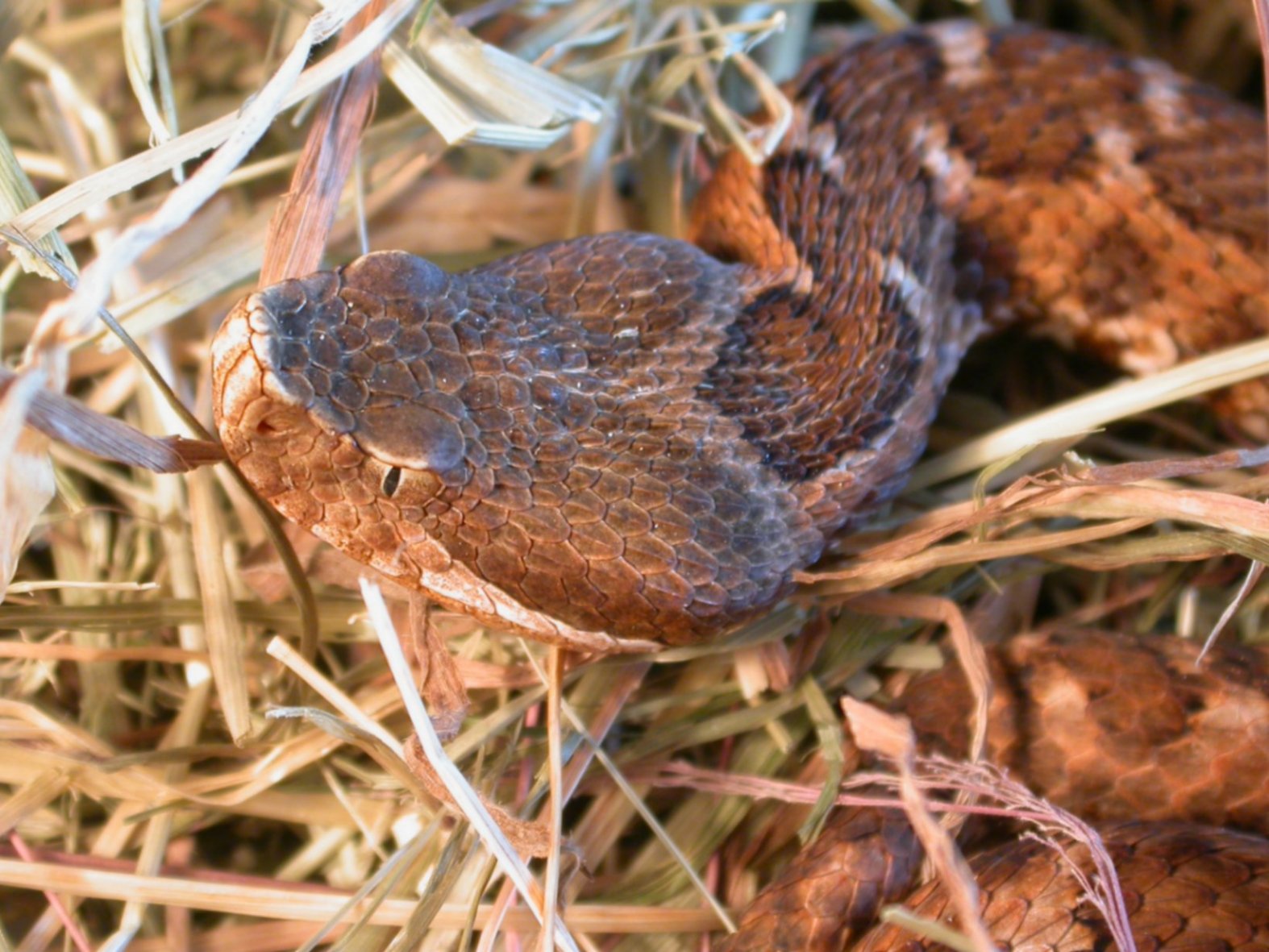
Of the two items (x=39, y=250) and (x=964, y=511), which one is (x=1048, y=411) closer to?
(x=964, y=511)

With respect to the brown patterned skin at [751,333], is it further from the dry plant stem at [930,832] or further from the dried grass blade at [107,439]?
the dry plant stem at [930,832]

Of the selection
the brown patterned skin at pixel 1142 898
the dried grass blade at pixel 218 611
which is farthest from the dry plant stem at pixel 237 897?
the brown patterned skin at pixel 1142 898

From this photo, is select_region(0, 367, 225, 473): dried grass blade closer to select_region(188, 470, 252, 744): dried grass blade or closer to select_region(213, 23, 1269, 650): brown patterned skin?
select_region(213, 23, 1269, 650): brown patterned skin

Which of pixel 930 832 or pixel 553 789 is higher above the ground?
pixel 930 832

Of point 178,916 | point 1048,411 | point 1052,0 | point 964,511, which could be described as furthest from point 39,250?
point 1052,0

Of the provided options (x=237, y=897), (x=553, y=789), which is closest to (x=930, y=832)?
(x=553, y=789)

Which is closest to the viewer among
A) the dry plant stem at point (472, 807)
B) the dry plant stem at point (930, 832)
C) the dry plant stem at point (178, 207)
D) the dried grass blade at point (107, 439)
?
the dry plant stem at point (930, 832)

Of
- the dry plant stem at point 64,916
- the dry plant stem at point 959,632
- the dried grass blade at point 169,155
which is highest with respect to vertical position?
the dried grass blade at point 169,155

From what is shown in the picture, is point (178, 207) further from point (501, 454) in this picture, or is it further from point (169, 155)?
point (501, 454)
